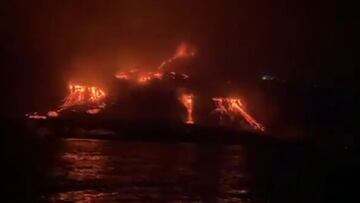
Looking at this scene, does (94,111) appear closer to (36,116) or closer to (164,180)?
(36,116)

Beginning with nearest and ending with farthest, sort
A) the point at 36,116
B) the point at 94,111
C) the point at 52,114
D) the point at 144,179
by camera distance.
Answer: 1. the point at 144,179
2. the point at 36,116
3. the point at 52,114
4. the point at 94,111

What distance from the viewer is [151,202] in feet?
84.0

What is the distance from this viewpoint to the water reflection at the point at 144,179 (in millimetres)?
27406

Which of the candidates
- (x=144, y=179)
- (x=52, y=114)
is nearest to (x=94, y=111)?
(x=52, y=114)

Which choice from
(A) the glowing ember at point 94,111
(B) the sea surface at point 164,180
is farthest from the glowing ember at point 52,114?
(B) the sea surface at point 164,180

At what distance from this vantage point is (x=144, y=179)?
33562 mm

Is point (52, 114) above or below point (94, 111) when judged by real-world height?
below

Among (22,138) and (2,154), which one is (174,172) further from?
(22,138)

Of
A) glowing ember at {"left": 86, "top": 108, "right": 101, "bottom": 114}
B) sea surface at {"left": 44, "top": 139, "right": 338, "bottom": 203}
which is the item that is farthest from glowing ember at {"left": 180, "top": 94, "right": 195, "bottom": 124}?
sea surface at {"left": 44, "top": 139, "right": 338, "bottom": 203}

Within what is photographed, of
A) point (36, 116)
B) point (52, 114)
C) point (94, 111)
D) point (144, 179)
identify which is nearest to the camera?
point (144, 179)

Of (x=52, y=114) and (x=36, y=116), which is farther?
(x=52, y=114)

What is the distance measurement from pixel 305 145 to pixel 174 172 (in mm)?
44742

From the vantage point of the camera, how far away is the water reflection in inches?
1079

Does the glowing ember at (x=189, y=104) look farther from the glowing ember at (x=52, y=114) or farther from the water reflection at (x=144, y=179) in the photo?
the water reflection at (x=144, y=179)
